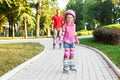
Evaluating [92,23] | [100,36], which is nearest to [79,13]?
[92,23]

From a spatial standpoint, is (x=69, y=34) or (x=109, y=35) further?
(x=109, y=35)

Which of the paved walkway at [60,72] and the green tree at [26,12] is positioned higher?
the green tree at [26,12]

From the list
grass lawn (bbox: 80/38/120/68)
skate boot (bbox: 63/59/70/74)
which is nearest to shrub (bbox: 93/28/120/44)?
grass lawn (bbox: 80/38/120/68)

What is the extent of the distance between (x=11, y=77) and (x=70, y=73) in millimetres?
1873

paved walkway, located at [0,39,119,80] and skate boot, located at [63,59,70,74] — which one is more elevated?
skate boot, located at [63,59,70,74]

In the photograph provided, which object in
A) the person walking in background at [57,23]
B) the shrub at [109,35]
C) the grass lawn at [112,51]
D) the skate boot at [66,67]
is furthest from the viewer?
the shrub at [109,35]

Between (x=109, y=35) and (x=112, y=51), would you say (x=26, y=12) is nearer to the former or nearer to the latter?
(x=109, y=35)

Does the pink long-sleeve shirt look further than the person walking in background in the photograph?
No

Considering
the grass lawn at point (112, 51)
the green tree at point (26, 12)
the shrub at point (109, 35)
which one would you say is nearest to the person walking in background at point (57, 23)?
the grass lawn at point (112, 51)

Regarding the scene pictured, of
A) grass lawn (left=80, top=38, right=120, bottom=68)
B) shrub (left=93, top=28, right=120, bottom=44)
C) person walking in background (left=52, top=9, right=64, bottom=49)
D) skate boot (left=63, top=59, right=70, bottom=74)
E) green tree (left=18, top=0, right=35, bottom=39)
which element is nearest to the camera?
skate boot (left=63, top=59, right=70, bottom=74)

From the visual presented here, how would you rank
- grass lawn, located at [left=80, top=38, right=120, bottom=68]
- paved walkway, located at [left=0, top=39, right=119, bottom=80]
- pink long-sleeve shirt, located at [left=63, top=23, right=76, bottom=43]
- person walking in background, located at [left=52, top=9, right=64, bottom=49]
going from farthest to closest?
person walking in background, located at [left=52, top=9, right=64, bottom=49], grass lawn, located at [left=80, top=38, right=120, bottom=68], pink long-sleeve shirt, located at [left=63, top=23, right=76, bottom=43], paved walkway, located at [left=0, top=39, right=119, bottom=80]

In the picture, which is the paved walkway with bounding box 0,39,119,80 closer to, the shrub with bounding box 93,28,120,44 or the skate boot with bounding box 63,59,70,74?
the skate boot with bounding box 63,59,70,74

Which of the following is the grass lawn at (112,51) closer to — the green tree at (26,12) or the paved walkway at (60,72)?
the paved walkway at (60,72)

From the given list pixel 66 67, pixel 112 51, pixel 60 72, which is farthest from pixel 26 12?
pixel 66 67
